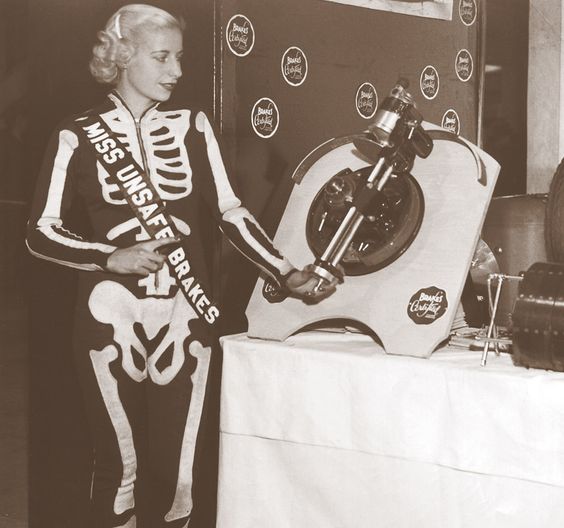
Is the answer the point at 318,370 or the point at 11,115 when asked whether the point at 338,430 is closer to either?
the point at 318,370

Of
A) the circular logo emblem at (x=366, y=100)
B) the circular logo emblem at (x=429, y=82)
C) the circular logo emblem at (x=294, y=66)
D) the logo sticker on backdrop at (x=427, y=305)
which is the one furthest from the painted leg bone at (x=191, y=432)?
the circular logo emblem at (x=429, y=82)

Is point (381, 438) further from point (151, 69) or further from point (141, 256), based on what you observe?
point (151, 69)

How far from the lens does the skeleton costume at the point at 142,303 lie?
2078 millimetres

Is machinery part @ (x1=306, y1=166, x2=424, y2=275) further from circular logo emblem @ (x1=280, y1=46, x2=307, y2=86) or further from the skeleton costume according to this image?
circular logo emblem @ (x1=280, y1=46, x2=307, y2=86)

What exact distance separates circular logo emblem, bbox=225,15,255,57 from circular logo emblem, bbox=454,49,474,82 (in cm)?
101

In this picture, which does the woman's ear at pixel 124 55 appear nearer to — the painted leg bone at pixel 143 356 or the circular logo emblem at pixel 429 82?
the painted leg bone at pixel 143 356

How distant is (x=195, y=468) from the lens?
221cm

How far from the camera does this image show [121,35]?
7.00 feet

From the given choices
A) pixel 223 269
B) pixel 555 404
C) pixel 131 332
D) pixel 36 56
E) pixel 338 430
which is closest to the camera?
pixel 555 404

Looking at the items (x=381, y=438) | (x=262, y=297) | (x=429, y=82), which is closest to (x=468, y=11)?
(x=429, y=82)

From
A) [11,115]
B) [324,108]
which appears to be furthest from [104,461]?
[11,115]

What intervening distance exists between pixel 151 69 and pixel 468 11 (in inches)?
62.5

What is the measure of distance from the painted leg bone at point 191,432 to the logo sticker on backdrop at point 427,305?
1.87ft

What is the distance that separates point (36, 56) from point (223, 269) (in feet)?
2.47
